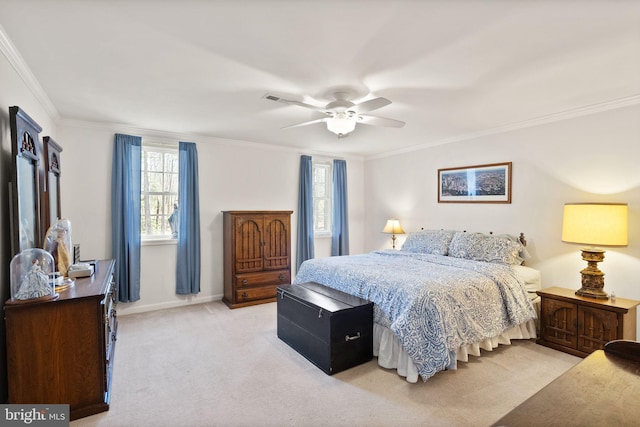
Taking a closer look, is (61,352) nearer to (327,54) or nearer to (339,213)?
(327,54)

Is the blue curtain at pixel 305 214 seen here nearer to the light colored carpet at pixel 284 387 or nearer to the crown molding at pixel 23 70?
the light colored carpet at pixel 284 387

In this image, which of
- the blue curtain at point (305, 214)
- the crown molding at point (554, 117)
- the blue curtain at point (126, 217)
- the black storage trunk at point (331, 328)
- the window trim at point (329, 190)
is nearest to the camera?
the black storage trunk at point (331, 328)

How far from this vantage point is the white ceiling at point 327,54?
175cm

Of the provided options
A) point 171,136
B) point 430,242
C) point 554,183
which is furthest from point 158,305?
point 554,183

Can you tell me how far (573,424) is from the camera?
2.95 feet

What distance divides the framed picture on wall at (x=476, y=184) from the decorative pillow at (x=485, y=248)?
59 cm

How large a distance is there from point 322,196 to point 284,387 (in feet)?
13.0

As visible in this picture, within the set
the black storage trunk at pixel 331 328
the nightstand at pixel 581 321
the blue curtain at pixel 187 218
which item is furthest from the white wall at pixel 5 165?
the nightstand at pixel 581 321

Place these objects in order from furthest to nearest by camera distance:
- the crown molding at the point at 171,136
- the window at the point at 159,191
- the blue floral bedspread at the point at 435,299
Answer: the window at the point at 159,191 → the crown molding at the point at 171,136 → the blue floral bedspread at the point at 435,299

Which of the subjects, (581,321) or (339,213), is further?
(339,213)

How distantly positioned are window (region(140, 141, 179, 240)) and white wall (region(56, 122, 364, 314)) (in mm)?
189

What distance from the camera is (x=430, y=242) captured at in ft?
14.7

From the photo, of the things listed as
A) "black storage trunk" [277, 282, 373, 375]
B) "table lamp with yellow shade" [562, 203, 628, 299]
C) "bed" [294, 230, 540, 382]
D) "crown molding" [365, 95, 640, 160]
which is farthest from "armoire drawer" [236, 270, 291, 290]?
"table lamp with yellow shade" [562, 203, 628, 299]

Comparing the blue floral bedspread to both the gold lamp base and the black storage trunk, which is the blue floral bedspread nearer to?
the black storage trunk
